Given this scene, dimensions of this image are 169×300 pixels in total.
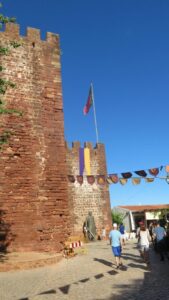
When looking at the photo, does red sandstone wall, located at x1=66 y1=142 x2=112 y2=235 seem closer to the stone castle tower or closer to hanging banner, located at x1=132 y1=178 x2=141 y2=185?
hanging banner, located at x1=132 y1=178 x2=141 y2=185

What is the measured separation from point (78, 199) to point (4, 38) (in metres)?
15.2

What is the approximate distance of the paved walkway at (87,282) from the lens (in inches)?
269

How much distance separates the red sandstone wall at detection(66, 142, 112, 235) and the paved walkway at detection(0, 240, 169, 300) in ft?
48.8

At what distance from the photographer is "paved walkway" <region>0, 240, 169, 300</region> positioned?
682 cm

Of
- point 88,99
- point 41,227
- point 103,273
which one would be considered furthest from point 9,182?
point 88,99

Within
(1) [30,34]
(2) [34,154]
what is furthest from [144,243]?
(1) [30,34]

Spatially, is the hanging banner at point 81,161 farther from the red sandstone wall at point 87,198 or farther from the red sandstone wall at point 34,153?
the red sandstone wall at point 34,153

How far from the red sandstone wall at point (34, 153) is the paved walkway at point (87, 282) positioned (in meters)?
1.76

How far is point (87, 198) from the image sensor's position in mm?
26750

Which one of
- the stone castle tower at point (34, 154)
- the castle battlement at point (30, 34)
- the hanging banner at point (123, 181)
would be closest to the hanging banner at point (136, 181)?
the hanging banner at point (123, 181)

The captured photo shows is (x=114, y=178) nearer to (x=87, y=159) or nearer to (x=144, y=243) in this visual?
(x=87, y=159)

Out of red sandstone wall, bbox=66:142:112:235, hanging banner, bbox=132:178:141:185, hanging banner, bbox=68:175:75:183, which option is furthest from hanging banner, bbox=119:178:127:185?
red sandstone wall, bbox=66:142:112:235

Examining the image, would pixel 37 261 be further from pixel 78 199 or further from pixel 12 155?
pixel 78 199

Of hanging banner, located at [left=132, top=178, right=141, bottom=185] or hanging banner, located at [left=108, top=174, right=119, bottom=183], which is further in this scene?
hanging banner, located at [left=108, top=174, right=119, bottom=183]
